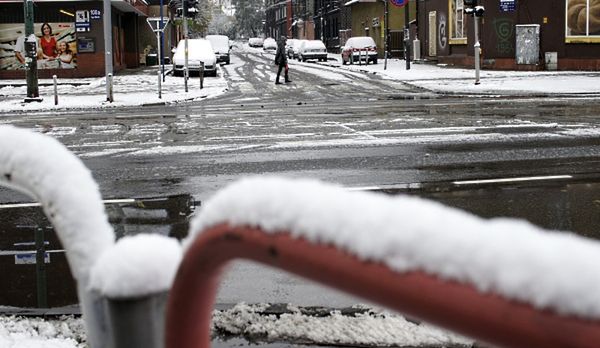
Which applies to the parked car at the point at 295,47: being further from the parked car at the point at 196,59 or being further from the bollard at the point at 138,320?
the bollard at the point at 138,320

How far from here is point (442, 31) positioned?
4081 centimetres

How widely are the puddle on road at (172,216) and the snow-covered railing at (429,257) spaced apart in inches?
170

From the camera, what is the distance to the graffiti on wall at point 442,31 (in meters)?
40.3

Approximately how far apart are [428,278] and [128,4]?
40.6 m

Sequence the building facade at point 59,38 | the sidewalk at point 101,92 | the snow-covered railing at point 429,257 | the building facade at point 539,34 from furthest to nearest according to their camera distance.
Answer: the building facade at point 59,38, the building facade at point 539,34, the sidewalk at point 101,92, the snow-covered railing at point 429,257

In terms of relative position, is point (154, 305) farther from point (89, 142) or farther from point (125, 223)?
A: point (89, 142)

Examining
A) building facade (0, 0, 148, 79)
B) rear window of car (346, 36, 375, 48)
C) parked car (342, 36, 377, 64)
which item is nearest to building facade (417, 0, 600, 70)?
parked car (342, 36, 377, 64)

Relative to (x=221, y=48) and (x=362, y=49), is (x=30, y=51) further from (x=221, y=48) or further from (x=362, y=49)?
(x=221, y=48)

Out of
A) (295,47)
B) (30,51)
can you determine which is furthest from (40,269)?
(295,47)

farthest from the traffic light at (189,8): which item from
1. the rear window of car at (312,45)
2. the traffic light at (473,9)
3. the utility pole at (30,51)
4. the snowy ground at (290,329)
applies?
the rear window of car at (312,45)

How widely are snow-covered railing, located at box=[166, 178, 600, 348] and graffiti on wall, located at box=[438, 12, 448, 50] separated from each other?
40.3 m

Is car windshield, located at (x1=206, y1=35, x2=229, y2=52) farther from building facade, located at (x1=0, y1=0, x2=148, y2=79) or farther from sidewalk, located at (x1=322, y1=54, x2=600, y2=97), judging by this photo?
sidewalk, located at (x1=322, y1=54, x2=600, y2=97)

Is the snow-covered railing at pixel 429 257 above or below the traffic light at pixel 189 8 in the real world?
below

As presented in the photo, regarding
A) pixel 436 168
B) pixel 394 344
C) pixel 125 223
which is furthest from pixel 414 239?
pixel 436 168
